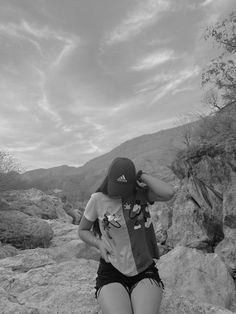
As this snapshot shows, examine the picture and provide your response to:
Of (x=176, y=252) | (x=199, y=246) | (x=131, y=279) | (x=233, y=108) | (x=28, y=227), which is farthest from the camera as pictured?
(x=233, y=108)

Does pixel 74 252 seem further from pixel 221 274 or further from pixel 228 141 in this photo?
pixel 228 141

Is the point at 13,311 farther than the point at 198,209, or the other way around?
the point at 198,209

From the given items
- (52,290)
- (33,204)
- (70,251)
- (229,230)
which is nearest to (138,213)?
(52,290)

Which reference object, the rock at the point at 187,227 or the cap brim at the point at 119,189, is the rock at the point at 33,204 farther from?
the cap brim at the point at 119,189

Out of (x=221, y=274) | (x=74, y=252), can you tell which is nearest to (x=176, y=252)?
(x=221, y=274)

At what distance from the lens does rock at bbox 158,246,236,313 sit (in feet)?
26.5

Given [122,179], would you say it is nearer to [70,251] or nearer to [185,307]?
[185,307]

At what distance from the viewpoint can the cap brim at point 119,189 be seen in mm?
3764

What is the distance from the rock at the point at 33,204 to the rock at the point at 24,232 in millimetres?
3987

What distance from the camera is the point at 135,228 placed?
3.75m

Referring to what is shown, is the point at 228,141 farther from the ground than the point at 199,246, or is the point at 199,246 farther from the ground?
the point at 228,141

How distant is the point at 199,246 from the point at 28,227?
23.6 ft

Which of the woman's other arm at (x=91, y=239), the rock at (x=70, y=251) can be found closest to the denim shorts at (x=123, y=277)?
the woman's other arm at (x=91, y=239)

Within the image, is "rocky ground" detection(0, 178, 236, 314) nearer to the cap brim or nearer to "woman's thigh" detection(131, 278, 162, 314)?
"woman's thigh" detection(131, 278, 162, 314)
